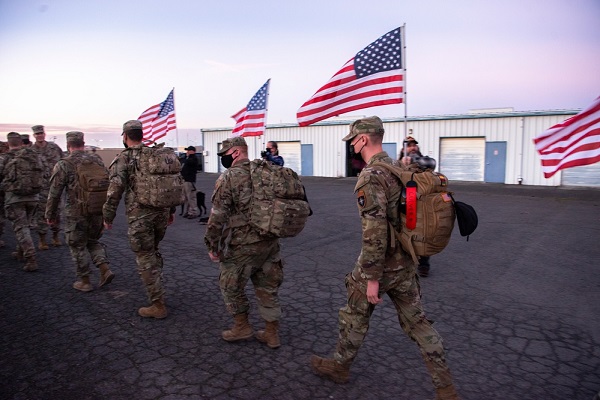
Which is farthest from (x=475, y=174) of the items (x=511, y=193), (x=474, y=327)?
(x=474, y=327)

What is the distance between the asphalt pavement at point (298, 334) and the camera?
10.7 feet

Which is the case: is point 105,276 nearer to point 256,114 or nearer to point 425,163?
point 425,163

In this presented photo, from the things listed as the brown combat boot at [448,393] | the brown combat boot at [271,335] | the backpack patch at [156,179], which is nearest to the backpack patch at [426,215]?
the brown combat boot at [448,393]

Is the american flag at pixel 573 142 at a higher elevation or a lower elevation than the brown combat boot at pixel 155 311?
higher

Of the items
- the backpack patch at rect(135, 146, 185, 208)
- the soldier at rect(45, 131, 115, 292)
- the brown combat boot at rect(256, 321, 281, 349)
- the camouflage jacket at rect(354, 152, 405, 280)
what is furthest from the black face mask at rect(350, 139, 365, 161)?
the soldier at rect(45, 131, 115, 292)

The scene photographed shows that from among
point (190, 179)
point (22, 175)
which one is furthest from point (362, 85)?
point (190, 179)

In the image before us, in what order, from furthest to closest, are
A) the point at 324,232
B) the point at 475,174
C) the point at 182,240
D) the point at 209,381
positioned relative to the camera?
the point at 475,174 < the point at 324,232 < the point at 182,240 < the point at 209,381

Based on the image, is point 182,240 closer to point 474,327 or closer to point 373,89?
point 373,89

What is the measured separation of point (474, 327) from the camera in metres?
4.35

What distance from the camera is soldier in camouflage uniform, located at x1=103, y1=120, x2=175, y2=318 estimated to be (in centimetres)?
450

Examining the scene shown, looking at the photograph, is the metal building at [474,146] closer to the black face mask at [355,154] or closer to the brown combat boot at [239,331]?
the brown combat boot at [239,331]

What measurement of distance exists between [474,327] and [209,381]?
271 centimetres

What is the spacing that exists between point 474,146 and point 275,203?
2231 cm

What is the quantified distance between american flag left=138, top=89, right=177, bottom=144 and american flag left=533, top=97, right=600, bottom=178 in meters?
13.2
